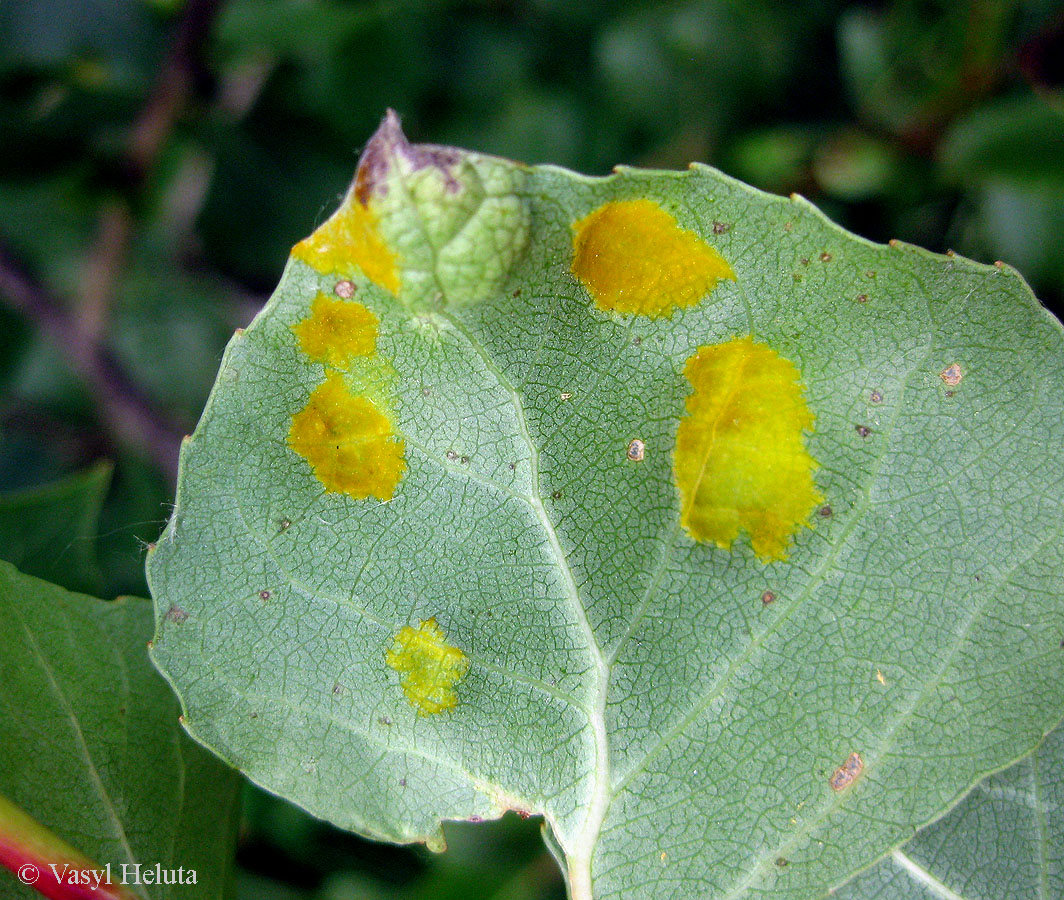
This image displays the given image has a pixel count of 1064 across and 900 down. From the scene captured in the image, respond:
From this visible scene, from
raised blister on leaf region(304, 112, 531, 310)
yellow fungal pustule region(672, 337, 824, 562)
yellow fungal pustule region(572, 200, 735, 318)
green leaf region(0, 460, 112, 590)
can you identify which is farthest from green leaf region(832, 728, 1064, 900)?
green leaf region(0, 460, 112, 590)

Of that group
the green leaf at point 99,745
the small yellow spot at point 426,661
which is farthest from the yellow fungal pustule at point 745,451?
the green leaf at point 99,745

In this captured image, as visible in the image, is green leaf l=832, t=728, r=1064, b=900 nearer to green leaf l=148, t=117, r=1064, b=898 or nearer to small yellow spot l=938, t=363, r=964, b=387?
green leaf l=148, t=117, r=1064, b=898

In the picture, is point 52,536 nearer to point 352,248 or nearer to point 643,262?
point 352,248

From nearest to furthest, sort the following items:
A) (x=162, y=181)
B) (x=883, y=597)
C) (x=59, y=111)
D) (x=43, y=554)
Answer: (x=883, y=597) < (x=43, y=554) < (x=59, y=111) < (x=162, y=181)

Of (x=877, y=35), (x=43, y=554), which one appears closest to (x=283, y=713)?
(x=43, y=554)

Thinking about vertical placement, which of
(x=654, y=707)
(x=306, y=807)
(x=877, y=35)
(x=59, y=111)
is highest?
(x=877, y=35)

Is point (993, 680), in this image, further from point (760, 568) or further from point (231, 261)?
point (231, 261)

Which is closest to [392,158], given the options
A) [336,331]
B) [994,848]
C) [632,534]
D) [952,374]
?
[336,331]
